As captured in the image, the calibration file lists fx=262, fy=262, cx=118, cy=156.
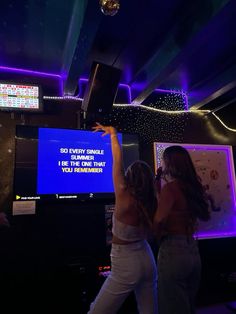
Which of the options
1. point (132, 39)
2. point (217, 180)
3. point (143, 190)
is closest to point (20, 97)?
point (132, 39)

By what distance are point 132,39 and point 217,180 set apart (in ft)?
7.23

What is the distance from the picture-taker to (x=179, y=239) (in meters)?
1.55

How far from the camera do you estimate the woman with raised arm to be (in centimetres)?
158

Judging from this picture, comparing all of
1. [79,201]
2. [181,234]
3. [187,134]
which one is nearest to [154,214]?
[181,234]

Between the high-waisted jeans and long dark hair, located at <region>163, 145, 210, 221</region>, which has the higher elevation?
long dark hair, located at <region>163, 145, 210, 221</region>

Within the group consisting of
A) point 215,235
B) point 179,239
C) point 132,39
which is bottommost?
point 215,235

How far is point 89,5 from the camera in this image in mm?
1699

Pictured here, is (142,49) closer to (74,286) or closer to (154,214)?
(154,214)

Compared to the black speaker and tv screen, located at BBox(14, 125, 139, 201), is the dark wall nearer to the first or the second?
tv screen, located at BBox(14, 125, 139, 201)

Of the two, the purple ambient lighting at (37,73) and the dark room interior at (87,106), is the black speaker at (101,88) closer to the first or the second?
the dark room interior at (87,106)

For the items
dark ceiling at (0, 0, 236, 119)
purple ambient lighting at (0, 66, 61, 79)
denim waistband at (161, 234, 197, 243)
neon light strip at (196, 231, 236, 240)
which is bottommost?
neon light strip at (196, 231, 236, 240)

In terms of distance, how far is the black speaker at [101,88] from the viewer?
2499 millimetres

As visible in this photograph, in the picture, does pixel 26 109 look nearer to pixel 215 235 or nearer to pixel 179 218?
pixel 179 218

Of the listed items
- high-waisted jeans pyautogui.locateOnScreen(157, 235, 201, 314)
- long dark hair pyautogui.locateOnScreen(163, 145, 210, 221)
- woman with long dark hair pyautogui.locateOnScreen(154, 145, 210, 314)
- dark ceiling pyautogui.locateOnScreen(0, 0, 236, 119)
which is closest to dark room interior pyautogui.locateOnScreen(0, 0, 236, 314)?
dark ceiling pyautogui.locateOnScreen(0, 0, 236, 119)
